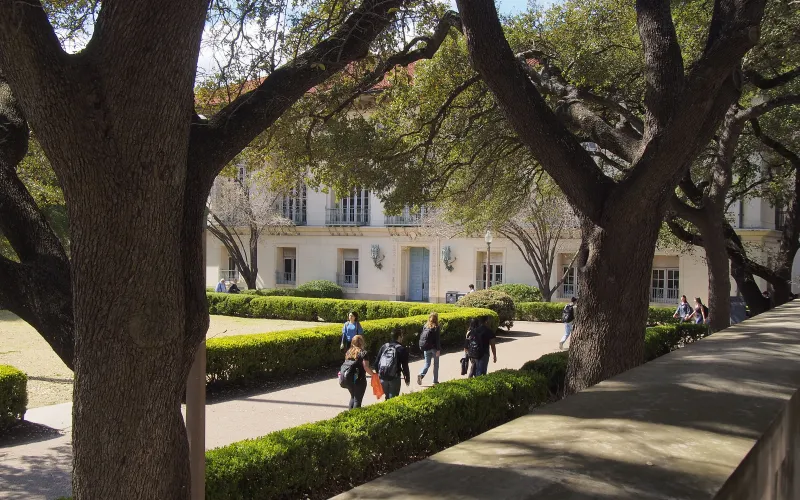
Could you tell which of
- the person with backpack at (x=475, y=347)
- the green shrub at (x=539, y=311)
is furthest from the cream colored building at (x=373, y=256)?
the person with backpack at (x=475, y=347)

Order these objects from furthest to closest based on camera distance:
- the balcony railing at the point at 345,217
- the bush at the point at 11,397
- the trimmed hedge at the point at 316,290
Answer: the balcony railing at the point at 345,217 < the trimmed hedge at the point at 316,290 < the bush at the point at 11,397

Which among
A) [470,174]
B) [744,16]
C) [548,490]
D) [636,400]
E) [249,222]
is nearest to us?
[548,490]

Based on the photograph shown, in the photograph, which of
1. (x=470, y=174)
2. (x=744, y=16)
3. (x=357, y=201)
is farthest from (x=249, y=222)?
(x=744, y=16)

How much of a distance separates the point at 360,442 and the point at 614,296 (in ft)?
9.68

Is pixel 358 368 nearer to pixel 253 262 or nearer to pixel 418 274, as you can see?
pixel 253 262

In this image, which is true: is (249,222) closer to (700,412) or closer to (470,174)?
(470,174)

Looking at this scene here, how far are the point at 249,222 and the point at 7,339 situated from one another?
55.3 ft

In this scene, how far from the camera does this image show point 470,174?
1332 centimetres

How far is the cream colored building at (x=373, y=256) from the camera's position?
33.6 metres

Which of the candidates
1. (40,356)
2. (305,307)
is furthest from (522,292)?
(40,356)

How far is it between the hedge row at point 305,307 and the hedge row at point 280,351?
25.7 feet

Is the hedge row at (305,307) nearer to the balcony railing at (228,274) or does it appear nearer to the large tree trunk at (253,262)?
the large tree trunk at (253,262)

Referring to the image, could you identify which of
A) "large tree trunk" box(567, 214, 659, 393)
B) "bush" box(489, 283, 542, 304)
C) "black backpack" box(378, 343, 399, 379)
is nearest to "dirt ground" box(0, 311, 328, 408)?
"black backpack" box(378, 343, 399, 379)

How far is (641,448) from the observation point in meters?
2.81
